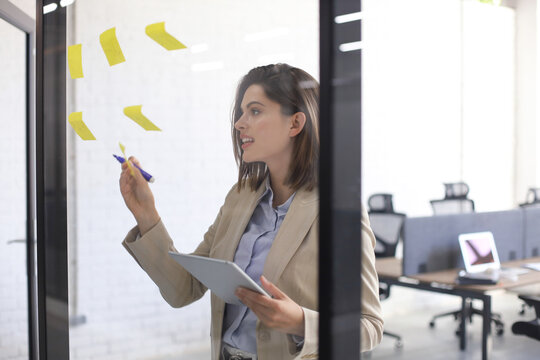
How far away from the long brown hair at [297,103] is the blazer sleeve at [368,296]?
12cm

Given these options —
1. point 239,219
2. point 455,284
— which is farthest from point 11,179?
point 455,284

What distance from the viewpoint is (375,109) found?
4.14 metres

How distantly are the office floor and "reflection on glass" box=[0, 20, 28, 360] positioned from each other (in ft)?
6.93

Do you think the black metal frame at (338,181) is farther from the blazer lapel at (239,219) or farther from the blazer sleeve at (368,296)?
the blazer lapel at (239,219)

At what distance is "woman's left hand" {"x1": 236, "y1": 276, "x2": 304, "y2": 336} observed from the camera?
0.86 m

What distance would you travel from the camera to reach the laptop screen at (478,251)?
2.76 m

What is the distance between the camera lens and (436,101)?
176 inches

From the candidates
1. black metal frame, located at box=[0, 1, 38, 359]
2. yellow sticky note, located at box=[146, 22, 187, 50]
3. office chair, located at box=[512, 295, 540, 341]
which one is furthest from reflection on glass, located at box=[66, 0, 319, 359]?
office chair, located at box=[512, 295, 540, 341]

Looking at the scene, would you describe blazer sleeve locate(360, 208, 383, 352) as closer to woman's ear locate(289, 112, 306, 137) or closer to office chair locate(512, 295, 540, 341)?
woman's ear locate(289, 112, 306, 137)

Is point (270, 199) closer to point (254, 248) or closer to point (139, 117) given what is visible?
point (254, 248)

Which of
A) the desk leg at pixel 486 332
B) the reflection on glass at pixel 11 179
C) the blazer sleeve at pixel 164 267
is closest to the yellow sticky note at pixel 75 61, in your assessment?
the blazer sleeve at pixel 164 267

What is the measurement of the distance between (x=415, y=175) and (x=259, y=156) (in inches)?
145

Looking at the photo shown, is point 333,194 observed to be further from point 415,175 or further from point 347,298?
point 415,175

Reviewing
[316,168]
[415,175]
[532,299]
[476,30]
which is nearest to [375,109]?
[415,175]
